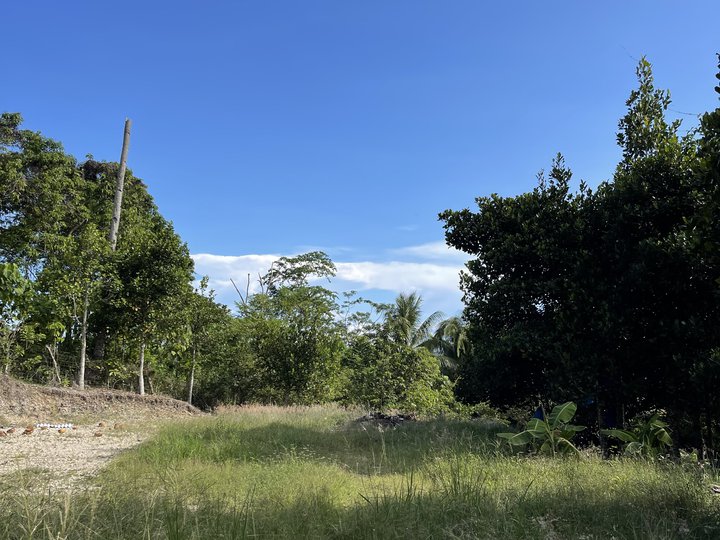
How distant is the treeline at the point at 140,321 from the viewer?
13.8 m

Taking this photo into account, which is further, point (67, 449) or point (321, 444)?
point (321, 444)

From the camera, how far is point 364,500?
4.25 m

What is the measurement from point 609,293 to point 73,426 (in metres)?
11.2

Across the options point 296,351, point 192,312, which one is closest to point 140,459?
point 192,312

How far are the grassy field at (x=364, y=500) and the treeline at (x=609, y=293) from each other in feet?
6.35

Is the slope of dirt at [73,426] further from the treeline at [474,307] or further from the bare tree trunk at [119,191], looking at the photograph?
the bare tree trunk at [119,191]

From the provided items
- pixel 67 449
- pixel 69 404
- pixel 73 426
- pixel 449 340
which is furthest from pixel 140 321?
pixel 449 340

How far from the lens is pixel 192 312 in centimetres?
1669

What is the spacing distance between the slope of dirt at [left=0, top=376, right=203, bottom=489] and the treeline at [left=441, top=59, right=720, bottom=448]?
→ 22.1ft

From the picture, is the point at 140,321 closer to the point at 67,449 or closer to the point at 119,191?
the point at 119,191

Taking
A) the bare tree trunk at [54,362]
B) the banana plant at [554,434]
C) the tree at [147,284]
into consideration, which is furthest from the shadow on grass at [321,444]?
the bare tree trunk at [54,362]

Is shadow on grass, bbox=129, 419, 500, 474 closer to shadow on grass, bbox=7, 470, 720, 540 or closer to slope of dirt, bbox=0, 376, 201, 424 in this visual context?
shadow on grass, bbox=7, 470, 720, 540

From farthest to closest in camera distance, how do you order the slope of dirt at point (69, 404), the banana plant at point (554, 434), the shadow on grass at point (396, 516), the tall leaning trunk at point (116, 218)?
the tall leaning trunk at point (116, 218), the slope of dirt at point (69, 404), the banana plant at point (554, 434), the shadow on grass at point (396, 516)

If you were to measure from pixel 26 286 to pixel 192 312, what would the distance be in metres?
5.42
